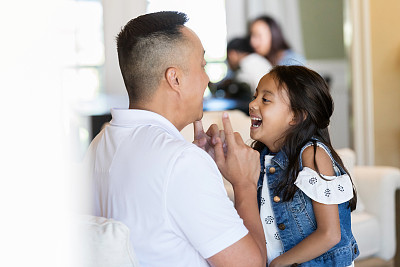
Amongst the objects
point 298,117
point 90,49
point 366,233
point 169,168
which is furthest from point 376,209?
point 90,49

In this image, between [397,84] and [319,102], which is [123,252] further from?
[397,84]

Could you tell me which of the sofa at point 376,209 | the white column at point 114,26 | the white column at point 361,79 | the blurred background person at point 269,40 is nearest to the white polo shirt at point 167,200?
the white column at point 114,26

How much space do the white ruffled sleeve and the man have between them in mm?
198

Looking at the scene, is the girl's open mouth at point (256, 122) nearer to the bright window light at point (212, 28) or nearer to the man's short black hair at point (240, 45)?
the bright window light at point (212, 28)

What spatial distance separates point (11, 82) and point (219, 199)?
19.8 inches

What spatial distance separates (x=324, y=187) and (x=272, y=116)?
26cm

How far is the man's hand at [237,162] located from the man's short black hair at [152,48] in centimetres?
21

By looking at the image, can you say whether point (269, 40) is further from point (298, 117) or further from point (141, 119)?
point (141, 119)

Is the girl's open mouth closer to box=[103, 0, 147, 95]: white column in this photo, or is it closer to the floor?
box=[103, 0, 147, 95]: white column

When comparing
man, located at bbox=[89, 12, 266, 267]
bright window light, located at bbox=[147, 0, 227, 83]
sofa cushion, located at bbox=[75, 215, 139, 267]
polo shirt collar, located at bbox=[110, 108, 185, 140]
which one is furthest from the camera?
bright window light, located at bbox=[147, 0, 227, 83]

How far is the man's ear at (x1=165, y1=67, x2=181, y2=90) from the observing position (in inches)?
47.0

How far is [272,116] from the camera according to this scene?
4.91ft

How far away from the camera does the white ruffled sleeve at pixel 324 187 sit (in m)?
1.35

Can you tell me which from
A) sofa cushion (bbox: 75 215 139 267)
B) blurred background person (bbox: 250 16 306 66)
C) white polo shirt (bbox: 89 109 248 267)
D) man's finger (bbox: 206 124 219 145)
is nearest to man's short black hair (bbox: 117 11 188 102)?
white polo shirt (bbox: 89 109 248 267)
